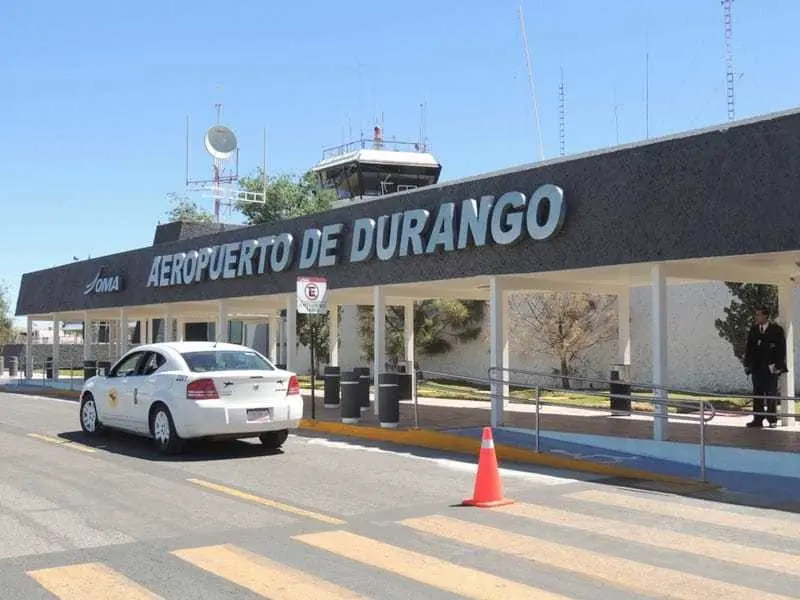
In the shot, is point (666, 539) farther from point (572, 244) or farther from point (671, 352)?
point (671, 352)

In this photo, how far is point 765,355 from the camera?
47.0 ft

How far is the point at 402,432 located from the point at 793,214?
7100 mm

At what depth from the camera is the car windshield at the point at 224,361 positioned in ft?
42.0

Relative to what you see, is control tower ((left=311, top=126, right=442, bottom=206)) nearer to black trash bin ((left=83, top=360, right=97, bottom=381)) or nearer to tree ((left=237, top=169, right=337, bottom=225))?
tree ((left=237, top=169, right=337, bottom=225))

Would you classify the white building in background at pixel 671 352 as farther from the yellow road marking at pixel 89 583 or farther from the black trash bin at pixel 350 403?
the yellow road marking at pixel 89 583

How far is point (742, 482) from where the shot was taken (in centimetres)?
1058

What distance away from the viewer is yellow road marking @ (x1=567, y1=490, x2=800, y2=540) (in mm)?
8062

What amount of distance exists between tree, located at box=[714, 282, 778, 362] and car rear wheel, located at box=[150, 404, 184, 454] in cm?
1601

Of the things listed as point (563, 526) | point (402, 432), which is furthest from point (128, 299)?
point (563, 526)

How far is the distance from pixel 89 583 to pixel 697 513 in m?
5.78

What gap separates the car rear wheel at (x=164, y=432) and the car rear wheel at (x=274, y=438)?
51.7 inches

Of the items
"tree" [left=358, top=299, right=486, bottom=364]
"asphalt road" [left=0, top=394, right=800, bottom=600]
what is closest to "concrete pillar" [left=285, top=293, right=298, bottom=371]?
"asphalt road" [left=0, top=394, right=800, bottom=600]

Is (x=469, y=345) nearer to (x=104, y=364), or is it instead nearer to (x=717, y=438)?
(x=104, y=364)

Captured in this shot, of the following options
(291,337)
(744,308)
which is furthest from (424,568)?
(744,308)
